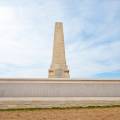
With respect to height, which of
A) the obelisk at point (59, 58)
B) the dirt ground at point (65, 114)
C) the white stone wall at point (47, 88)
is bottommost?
the dirt ground at point (65, 114)

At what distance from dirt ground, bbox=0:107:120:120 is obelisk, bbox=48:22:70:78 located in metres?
9.12

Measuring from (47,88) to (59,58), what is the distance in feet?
18.6

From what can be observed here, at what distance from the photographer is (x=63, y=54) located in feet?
70.3

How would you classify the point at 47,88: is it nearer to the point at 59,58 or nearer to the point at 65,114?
the point at 65,114

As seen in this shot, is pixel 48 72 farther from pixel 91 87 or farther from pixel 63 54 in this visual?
pixel 91 87

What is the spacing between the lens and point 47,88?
16.1 m

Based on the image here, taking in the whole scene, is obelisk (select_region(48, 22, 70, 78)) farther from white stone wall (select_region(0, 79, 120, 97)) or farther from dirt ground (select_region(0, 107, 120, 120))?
dirt ground (select_region(0, 107, 120, 120))

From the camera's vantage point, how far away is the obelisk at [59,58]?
21.3m

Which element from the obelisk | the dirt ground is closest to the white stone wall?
the dirt ground

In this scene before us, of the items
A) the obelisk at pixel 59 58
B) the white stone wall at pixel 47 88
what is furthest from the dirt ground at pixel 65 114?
the obelisk at pixel 59 58

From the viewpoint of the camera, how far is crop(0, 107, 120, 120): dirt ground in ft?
34.4

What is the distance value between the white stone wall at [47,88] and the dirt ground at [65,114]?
3916 mm

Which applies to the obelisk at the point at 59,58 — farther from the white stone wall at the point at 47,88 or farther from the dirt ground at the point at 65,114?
the dirt ground at the point at 65,114

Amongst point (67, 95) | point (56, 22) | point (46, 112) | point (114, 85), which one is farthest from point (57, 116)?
point (56, 22)
